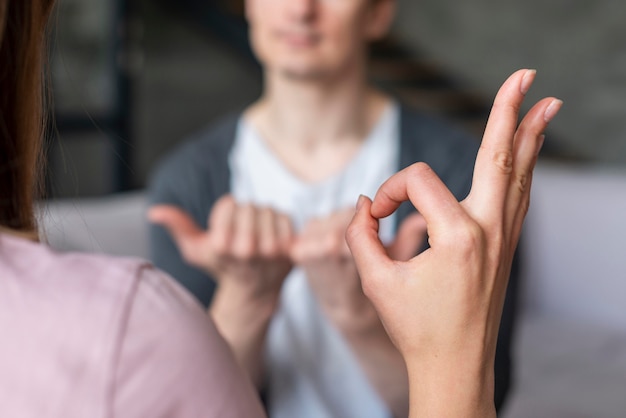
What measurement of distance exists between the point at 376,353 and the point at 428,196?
0.38m

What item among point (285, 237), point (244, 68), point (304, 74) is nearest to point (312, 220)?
point (285, 237)

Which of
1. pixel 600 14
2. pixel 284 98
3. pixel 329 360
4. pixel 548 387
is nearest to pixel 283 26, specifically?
pixel 284 98

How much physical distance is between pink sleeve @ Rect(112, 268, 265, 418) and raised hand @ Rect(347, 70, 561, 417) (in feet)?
0.25

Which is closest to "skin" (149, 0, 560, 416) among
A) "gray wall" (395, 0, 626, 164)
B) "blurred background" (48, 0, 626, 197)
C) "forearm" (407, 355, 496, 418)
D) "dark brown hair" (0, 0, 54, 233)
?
"forearm" (407, 355, 496, 418)

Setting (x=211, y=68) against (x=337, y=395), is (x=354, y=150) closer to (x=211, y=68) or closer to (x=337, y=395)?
(x=337, y=395)

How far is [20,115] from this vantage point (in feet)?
1.44

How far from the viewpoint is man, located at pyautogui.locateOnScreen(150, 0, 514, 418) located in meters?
0.69

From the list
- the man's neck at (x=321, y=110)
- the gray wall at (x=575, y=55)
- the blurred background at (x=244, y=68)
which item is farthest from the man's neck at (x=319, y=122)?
the gray wall at (x=575, y=55)

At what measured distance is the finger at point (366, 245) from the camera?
390mm

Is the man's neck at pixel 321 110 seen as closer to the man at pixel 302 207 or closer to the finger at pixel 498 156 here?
the man at pixel 302 207

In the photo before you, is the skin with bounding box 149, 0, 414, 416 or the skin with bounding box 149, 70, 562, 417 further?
the skin with bounding box 149, 0, 414, 416

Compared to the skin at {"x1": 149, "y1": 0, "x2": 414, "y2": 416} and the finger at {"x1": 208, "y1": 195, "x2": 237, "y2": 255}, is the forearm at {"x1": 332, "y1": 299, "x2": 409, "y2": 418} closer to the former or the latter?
the skin at {"x1": 149, "y1": 0, "x2": 414, "y2": 416}

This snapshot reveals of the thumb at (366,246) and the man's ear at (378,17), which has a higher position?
Answer: the thumb at (366,246)

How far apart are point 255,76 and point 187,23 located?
0.40 metres
